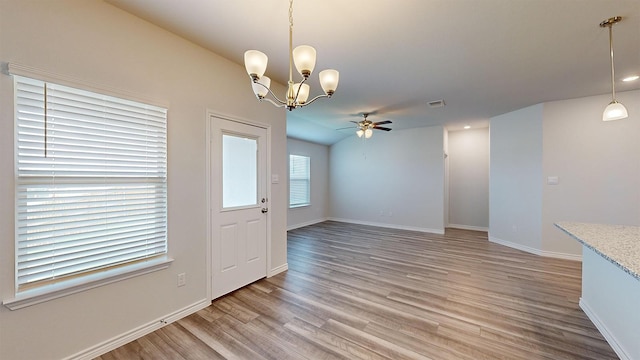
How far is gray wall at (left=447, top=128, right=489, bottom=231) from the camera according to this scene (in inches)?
247

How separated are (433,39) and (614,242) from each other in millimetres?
2224

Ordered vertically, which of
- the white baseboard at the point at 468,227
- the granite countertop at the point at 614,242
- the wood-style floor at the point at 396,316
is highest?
the granite countertop at the point at 614,242

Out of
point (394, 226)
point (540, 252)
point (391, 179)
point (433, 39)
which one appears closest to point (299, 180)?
point (391, 179)

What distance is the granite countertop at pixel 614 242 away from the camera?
1.38 m

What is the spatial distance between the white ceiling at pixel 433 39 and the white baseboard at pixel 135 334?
2564 millimetres

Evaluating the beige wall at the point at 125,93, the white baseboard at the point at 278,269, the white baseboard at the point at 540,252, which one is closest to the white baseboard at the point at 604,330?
the white baseboard at the point at 540,252

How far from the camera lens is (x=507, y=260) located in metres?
4.01

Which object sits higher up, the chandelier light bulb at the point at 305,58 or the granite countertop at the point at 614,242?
the chandelier light bulb at the point at 305,58

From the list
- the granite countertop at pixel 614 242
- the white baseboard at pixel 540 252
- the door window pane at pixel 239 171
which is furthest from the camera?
the white baseboard at pixel 540 252

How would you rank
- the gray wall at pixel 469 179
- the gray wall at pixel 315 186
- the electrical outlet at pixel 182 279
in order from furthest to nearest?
the gray wall at pixel 315 186 → the gray wall at pixel 469 179 → the electrical outlet at pixel 182 279

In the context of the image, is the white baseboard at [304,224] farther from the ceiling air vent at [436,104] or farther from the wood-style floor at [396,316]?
the ceiling air vent at [436,104]

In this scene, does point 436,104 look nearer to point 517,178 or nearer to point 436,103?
point 436,103

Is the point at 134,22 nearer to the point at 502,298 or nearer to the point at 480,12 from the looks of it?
the point at 480,12

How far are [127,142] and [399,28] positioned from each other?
2.60 meters
